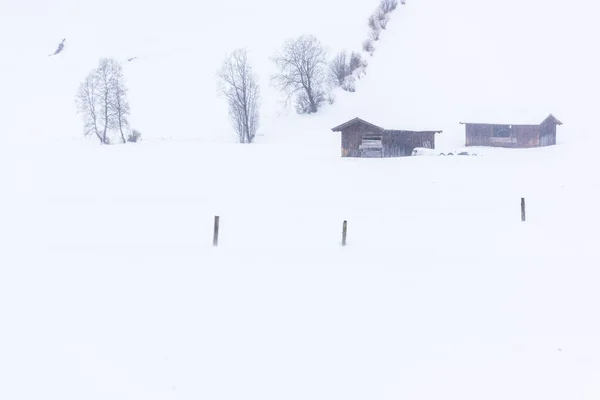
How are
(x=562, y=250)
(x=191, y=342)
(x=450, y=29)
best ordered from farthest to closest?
1. (x=450, y=29)
2. (x=562, y=250)
3. (x=191, y=342)

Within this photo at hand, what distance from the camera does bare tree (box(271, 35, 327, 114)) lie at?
7262 cm

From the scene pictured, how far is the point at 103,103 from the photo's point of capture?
64500 millimetres

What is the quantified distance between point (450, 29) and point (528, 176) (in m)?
55.3

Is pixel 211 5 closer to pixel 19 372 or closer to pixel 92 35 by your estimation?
pixel 92 35

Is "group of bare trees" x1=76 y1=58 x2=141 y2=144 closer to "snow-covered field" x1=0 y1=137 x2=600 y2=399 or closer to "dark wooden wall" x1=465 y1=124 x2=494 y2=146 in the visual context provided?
"snow-covered field" x1=0 y1=137 x2=600 y2=399

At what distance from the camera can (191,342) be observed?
11953mm

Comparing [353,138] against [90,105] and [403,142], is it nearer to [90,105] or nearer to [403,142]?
[403,142]

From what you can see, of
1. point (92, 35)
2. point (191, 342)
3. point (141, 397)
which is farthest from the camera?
point (92, 35)

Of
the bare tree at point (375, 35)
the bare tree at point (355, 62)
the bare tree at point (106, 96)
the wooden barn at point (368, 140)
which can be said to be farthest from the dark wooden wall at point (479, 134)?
the bare tree at point (106, 96)

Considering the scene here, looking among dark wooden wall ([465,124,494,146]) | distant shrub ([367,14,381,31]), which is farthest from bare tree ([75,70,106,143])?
distant shrub ([367,14,381,31])

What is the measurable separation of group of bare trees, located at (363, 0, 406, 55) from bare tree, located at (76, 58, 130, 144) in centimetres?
3688

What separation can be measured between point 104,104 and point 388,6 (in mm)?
50180

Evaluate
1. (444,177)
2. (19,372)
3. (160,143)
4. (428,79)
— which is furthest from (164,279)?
(428,79)

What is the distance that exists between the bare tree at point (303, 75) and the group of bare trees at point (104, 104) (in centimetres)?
2039
